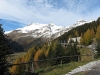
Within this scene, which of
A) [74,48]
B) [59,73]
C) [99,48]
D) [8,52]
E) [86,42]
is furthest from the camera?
[86,42]

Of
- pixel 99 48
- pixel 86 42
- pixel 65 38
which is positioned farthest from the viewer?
pixel 65 38

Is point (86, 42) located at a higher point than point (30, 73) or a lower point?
higher

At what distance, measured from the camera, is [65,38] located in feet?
617

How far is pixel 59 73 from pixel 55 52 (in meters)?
60.0

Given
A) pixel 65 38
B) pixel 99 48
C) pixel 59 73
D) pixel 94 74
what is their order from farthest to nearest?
1. pixel 65 38
2. pixel 99 48
3. pixel 59 73
4. pixel 94 74

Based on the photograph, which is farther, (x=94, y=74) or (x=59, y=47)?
(x=59, y=47)

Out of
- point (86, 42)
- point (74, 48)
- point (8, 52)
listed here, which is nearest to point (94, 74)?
point (8, 52)

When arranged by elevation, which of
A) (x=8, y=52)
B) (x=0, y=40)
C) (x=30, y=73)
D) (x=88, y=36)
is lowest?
(x=30, y=73)

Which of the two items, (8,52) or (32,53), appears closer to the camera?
(8,52)

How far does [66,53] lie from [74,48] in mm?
3751

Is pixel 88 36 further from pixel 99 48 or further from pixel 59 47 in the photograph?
pixel 99 48

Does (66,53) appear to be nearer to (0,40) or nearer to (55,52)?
(55,52)

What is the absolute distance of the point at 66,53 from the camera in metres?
77.1

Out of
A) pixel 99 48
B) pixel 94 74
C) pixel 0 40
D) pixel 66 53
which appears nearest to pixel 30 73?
pixel 0 40
